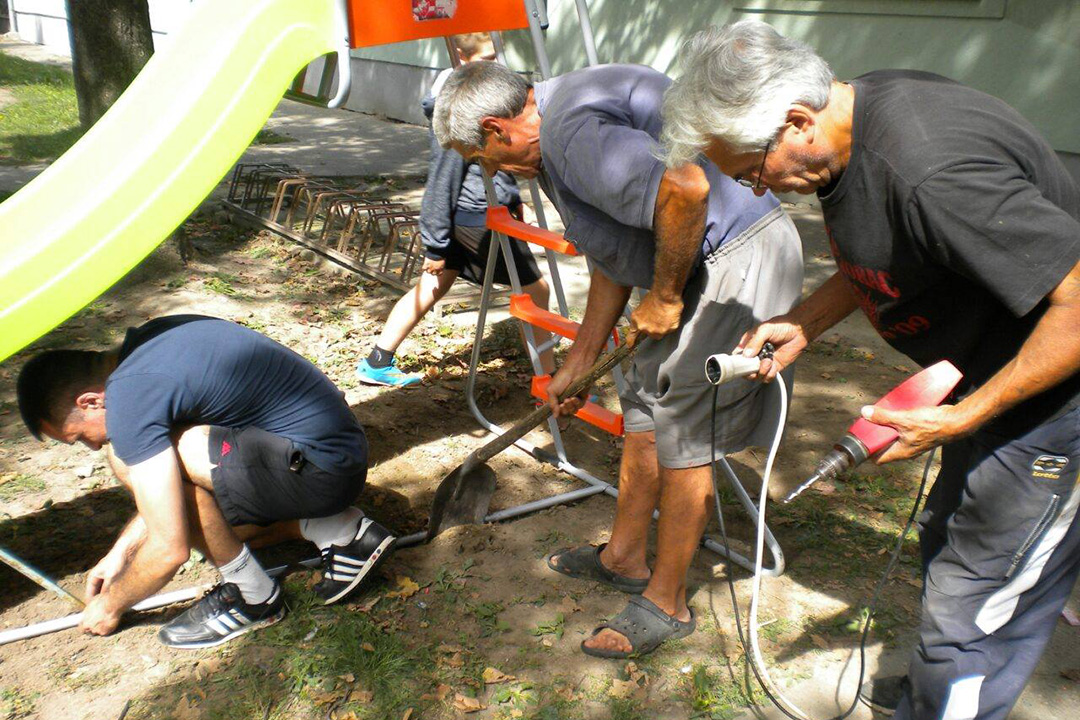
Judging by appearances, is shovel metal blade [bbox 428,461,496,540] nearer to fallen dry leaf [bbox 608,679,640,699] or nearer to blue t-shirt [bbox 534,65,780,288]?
fallen dry leaf [bbox 608,679,640,699]

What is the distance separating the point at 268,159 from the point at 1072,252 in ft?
30.3

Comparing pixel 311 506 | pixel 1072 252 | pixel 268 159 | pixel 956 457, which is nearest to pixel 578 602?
pixel 311 506

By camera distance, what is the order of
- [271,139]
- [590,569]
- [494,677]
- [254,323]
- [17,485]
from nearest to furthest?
[494,677] < [590,569] < [17,485] < [254,323] < [271,139]

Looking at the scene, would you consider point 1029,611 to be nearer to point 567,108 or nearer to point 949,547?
point 949,547

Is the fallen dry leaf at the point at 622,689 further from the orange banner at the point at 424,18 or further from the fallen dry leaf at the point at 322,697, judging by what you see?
the orange banner at the point at 424,18

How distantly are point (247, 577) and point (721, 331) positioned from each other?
1.77 metres

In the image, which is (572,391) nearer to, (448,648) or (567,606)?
(567,606)

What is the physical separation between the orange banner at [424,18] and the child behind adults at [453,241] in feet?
1.85

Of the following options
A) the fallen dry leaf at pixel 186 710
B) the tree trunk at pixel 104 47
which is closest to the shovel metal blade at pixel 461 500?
the fallen dry leaf at pixel 186 710

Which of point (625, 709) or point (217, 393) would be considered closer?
point (625, 709)

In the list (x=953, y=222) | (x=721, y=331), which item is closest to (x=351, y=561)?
(x=721, y=331)

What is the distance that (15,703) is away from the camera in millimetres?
2900

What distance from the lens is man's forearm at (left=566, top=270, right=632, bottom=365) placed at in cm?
→ 299

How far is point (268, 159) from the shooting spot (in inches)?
387
